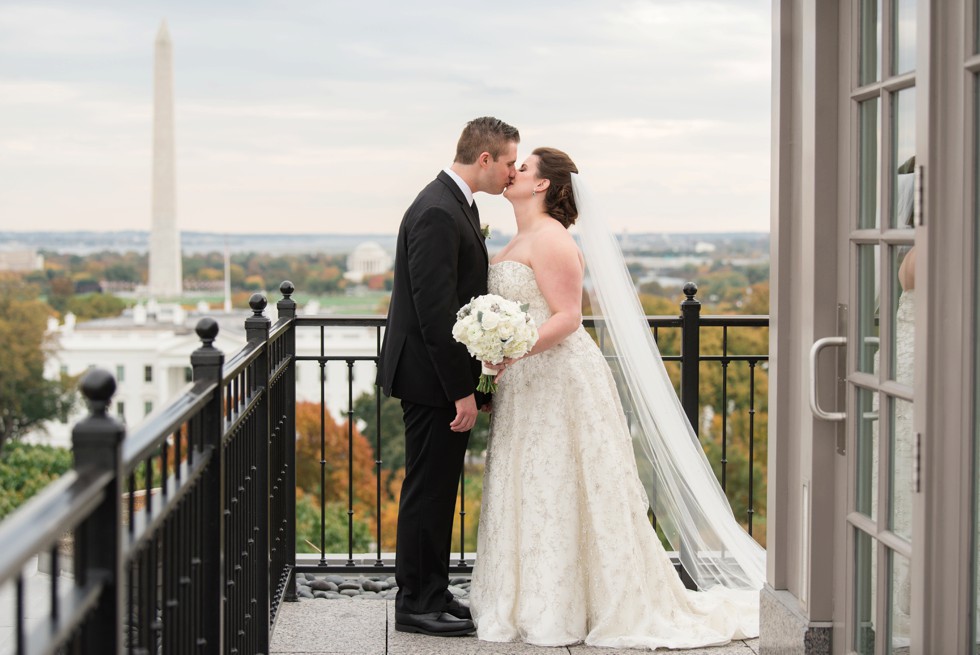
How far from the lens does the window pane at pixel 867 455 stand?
3.03 meters

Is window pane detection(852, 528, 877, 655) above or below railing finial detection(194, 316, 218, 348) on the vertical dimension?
below

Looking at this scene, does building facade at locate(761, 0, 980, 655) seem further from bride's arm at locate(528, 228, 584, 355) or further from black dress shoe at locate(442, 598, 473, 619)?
black dress shoe at locate(442, 598, 473, 619)

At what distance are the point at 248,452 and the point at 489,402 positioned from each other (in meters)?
1.14

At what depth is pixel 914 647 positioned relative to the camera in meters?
2.69

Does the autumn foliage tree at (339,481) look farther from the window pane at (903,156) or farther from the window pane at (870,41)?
the window pane at (903,156)

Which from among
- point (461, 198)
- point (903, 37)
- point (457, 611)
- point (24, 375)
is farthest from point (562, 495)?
point (24, 375)

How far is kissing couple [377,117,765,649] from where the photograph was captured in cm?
394

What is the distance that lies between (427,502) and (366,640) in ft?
1.81

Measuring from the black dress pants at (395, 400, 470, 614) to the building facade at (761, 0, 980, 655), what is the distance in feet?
3.71

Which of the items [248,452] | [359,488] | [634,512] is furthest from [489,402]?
[359,488]

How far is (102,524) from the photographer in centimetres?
156

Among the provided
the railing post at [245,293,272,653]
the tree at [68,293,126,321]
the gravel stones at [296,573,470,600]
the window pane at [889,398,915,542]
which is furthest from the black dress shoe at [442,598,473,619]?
the tree at [68,293,126,321]

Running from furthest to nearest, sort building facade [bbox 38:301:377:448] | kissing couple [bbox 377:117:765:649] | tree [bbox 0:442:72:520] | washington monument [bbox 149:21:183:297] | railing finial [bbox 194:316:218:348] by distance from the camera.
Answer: washington monument [bbox 149:21:183:297] < building facade [bbox 38:301:377:448] < tree [bbox 0:442:72:520] < kissing couple [bbox 377:117:765:649] < railing finial [bbox 194:316:218:348]

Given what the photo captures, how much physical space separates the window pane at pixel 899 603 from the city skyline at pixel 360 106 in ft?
218
